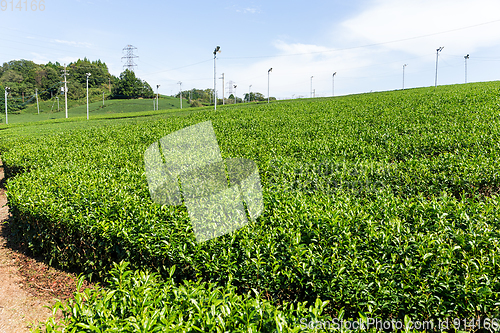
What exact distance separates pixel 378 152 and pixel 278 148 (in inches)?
115

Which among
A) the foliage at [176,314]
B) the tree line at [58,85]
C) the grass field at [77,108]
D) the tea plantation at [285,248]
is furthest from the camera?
the tree line at [58,85]

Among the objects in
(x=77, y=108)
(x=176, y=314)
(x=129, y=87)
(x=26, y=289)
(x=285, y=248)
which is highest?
(x=129, y=87)

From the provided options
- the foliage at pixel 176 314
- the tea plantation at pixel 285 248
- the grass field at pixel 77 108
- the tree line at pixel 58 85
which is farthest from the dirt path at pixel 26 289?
the tree line at pixel 58 85

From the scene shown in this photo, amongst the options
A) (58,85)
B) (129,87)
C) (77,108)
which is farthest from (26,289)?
(58,85)

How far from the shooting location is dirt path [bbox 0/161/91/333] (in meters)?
3.82

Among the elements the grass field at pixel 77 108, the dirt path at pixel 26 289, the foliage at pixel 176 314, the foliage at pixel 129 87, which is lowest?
the dirt path at pixel 26 289

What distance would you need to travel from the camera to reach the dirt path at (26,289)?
12.5 ft

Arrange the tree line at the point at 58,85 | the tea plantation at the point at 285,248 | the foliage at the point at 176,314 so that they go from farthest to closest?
the tree line at the point at 58,85 < the tea plantation at the point at 285,248 < the foliage at the point at 176,314

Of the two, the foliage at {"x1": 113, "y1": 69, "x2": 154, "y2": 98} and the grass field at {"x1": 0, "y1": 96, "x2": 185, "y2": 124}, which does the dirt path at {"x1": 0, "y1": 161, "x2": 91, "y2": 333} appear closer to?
the grass field at {"x1": 0, "y1": 96, "x2": 185, "y2": 124}

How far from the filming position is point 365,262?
297cm

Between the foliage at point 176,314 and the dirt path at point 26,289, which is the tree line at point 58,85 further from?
the foliage at point 176,314

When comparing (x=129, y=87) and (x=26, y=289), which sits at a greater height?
(x=129, y=87)

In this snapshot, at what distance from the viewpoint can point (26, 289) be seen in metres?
4.48

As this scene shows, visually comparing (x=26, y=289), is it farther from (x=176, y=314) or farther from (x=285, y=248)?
(x=285, y=248)
